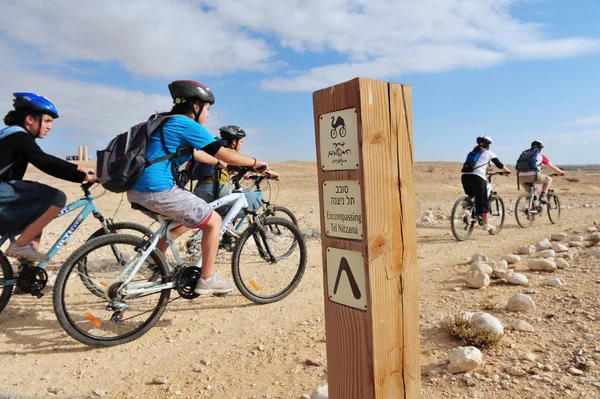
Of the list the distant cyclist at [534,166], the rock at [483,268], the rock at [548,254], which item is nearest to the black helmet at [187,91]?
the rock at [483,268]

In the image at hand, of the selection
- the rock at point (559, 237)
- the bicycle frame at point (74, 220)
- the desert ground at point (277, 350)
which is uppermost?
the bicycle frame at point (74, 220)

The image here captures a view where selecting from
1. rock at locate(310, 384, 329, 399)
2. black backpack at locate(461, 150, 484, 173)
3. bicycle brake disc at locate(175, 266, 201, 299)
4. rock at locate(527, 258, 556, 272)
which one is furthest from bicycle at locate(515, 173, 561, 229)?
rock at locate(310, 384, 329, 399)

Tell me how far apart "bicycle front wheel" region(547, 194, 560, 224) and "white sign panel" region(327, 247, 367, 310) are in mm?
10789

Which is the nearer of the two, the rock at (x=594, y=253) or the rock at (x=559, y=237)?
the rock at (x=594, y=253)

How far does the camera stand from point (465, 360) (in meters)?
2.67

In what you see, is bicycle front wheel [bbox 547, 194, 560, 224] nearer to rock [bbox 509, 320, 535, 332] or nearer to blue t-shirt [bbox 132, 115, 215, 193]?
rock [bbox 509, 320, 535, 332]

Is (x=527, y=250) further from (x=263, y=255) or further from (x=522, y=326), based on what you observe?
(x=263, y=255)

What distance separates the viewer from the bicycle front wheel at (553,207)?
35.6 ft

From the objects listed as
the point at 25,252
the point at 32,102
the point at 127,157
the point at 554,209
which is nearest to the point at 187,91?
the point at 127,157

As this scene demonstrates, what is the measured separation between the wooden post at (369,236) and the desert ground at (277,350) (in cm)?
92

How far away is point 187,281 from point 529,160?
973 cm

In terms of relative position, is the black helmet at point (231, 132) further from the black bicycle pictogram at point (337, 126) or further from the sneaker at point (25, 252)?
the black bicycle pictogram at point (337, 126)

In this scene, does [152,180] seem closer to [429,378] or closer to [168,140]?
[168,140]

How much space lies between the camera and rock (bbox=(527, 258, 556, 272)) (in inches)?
199
